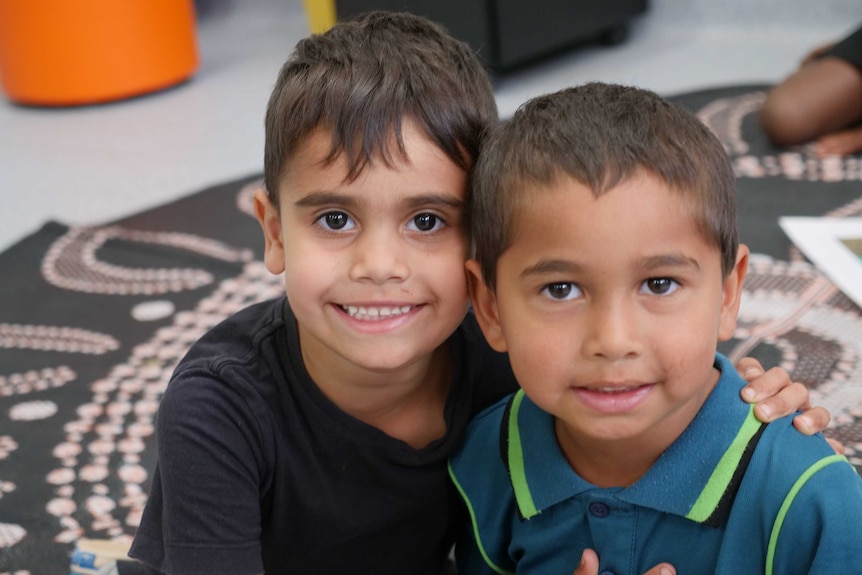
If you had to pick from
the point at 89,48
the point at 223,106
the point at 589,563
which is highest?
Result: the point at 589,563

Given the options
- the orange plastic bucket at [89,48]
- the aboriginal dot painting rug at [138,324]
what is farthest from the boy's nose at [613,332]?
the orange plastic bucket at [89,48]

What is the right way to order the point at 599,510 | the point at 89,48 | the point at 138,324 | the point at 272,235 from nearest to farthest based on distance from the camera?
the point at 599,510 → the point at 272,235 → the point at 138,324 → the point at 89,48

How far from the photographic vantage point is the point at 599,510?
2.79 feet

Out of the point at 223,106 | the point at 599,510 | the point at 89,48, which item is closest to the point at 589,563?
the point at 599,510

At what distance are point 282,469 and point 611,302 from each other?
34 centimetres

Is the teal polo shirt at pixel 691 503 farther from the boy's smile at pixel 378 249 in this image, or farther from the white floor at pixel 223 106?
the white floor at pixel 223 106

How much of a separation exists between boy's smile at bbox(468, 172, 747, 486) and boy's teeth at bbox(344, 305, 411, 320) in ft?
0.30

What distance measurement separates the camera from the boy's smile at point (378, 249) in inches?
33.2

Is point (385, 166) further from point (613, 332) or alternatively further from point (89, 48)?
point (89, 48)

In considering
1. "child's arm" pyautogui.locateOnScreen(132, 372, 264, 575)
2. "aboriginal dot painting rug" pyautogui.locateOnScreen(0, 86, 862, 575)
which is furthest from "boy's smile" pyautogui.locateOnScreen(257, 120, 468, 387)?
"aboriginal dot painting rug" pyautogui.locateOnScreen(0, 86, 862, 575)

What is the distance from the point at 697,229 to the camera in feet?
2.52

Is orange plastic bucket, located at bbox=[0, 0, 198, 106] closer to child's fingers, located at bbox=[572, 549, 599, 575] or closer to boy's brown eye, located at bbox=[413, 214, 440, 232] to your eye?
boy's brown eye, located at bbox=[413, 214, 440, 232]

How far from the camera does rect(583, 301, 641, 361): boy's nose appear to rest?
75 centimetres

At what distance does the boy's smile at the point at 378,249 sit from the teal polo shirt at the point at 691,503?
137 mm
